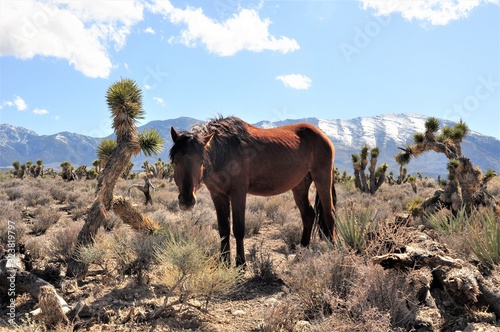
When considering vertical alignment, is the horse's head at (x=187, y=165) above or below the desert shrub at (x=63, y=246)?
above

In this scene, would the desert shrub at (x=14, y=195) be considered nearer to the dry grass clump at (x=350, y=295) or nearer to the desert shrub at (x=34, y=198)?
the desert shrub at (x=34, y=198)

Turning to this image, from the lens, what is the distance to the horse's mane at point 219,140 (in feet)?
16.9

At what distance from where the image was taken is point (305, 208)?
805 centimetres

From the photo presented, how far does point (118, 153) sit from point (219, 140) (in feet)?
6.14

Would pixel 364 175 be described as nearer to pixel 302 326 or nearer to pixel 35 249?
pixel 35 249

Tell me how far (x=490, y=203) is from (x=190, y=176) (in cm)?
975

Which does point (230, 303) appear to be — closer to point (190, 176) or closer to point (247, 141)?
point (190, 176)

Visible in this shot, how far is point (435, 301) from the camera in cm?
419

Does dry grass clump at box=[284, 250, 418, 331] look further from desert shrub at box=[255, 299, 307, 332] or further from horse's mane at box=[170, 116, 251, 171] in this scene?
horse's mane at box=[170, 116, 251, 171]

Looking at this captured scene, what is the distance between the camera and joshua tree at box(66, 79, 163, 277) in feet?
20.3

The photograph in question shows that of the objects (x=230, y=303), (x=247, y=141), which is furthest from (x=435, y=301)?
(x=247, y=141)

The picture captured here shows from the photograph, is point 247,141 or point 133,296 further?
point 247,141

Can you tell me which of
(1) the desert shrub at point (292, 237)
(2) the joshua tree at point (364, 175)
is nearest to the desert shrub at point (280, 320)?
(1) the desert shrub at point (292, 237)

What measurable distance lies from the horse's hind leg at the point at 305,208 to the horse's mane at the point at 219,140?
86.0 inches
